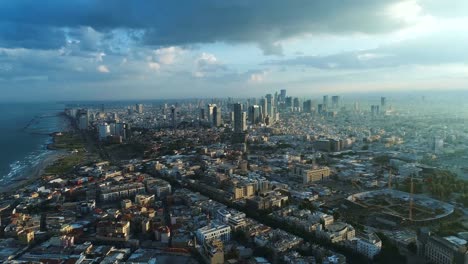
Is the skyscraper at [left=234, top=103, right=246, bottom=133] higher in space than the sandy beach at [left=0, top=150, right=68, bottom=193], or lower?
higher

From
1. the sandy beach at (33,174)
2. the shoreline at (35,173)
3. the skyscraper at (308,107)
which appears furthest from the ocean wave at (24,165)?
the skyscraper at (308,107)

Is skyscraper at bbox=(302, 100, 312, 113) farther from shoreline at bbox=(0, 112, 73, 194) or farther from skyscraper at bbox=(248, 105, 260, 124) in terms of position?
shoreline at bbox=(0, 112, 73, 194)

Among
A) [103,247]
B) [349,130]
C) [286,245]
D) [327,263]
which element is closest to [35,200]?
[103,247]

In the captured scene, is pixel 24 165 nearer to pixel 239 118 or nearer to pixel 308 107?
pixel 239 118

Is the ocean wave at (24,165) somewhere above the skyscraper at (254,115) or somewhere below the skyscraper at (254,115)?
below

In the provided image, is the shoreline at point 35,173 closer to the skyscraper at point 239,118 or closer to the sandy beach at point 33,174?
the sandy beach at point 33,174

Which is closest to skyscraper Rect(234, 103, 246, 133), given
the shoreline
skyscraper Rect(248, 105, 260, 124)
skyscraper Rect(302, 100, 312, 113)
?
skyscraper Rect(248, 105, 260, 124)

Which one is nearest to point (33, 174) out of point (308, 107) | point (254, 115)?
point (254, 115)

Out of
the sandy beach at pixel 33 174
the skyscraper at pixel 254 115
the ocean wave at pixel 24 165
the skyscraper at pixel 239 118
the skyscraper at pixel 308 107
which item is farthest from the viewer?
the skyscraper at pixel 308 107
